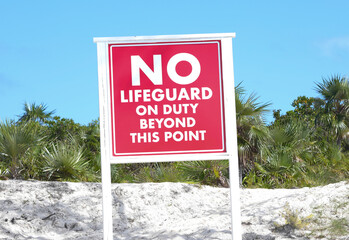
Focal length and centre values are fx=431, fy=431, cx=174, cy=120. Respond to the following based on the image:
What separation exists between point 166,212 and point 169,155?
3.82m

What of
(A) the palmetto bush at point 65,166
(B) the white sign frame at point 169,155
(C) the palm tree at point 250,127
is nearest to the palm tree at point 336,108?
(C) the palm tree at point 250,127

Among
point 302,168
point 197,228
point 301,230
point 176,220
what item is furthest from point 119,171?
point 301,230

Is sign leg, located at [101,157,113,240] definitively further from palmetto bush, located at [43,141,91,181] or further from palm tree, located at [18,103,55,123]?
palm tree, located at [18,103,55,123]

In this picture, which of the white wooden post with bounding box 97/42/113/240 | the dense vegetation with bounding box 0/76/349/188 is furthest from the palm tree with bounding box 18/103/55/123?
the white wooden post with bounding box 97/42/113/240

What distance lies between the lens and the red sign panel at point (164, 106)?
206 inches

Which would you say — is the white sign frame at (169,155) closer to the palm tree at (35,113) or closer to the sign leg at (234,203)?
the sign leg at (234,203)

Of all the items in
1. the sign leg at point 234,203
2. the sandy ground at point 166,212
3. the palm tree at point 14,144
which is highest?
the palm tree at point 14,144

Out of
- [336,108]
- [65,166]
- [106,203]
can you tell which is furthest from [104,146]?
[336,108]

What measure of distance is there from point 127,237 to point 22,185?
3.81 metres

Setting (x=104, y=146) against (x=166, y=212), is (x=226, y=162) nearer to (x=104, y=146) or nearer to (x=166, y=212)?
(x=166, y=212)

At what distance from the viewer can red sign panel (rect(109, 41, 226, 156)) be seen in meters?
5.23

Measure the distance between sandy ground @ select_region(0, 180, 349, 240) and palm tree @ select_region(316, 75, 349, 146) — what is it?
10.6m

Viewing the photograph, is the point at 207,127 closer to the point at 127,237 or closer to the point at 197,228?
the point at 197,228

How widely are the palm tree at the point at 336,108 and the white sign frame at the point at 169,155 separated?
1505 centimetres
